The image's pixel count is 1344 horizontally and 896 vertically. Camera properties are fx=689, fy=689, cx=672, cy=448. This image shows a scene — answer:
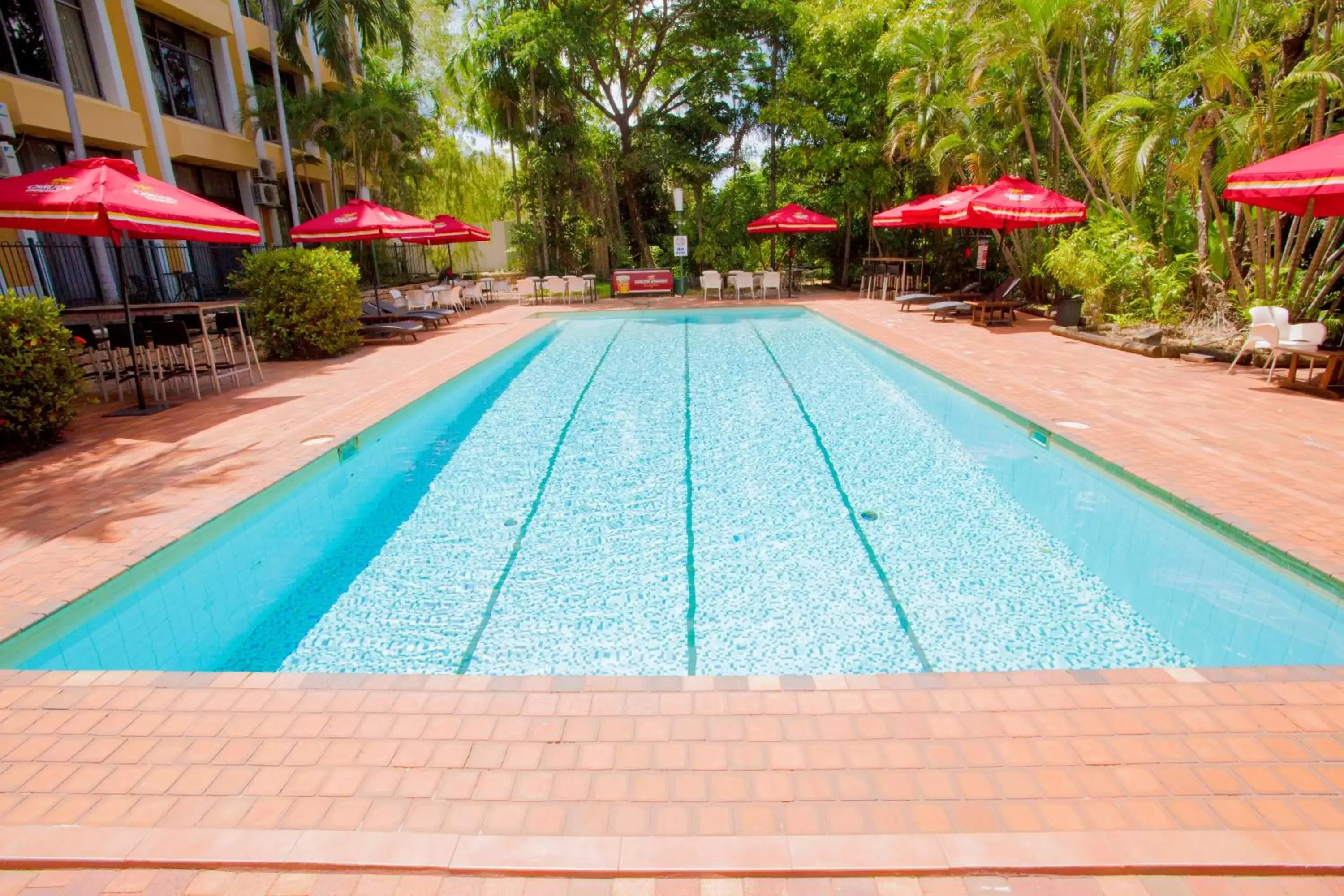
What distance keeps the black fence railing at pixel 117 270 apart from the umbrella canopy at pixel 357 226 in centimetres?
74

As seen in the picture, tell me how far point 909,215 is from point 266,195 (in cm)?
1664

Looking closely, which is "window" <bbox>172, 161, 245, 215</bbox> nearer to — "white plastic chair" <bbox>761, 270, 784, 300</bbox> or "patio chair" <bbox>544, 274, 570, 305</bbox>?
"patio chair" <bbox>544, 274, 570, 305</bbox>

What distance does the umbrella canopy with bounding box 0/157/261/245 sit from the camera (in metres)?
6.58

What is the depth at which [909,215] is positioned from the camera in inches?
594

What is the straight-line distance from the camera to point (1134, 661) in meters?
3.74

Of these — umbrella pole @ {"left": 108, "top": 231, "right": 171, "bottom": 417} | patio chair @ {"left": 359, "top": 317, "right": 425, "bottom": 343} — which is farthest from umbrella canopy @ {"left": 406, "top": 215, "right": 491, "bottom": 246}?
umbrella pole @ {"left": 108, "top": 231, "right": 171, "bottom": 417}

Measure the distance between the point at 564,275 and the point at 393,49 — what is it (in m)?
12.0

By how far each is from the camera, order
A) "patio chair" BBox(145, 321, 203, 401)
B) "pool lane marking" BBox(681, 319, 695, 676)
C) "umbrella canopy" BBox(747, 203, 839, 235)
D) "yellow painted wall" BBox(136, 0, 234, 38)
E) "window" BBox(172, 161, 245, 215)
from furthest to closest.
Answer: "umbrella canopy" BBox(747, 203, 839, 235)
"window" BBox(172, 161, 245, 215)
"yellow painted wall" BBox(136, 0, 234, 38)
"patio chair" BBox(145, 321, 203, 401)
"pool lane marking" BBox(681, 319, 695, 676)

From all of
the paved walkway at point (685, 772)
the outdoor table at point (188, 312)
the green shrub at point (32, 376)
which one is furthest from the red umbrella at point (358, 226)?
the paved walkway at point (685, 772)

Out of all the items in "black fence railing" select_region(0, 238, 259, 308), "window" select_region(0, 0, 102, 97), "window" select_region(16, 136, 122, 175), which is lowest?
"black fence railing" select_region(0, 238, 259, 308)

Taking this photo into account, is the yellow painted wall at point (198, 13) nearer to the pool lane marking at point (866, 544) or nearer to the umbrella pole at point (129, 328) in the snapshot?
the umbrella pole at point (129, 328)

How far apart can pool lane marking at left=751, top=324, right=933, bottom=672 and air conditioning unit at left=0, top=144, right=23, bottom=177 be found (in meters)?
12.8

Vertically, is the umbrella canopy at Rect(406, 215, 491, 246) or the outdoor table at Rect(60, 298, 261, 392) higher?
the umbrella canopy at Rect(406, 215, 491, 246)

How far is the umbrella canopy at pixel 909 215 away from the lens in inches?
577
